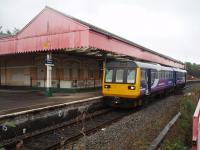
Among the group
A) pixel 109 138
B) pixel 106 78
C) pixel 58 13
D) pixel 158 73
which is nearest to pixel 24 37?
pixel 58 13

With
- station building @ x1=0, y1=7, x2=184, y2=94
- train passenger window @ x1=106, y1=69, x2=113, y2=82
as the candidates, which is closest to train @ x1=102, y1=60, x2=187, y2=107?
train passenger window @ x1=106, y1=69, x2=113, y2=82

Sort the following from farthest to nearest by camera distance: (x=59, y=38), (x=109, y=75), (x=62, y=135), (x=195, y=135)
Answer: (x=59, y=38) < (x=109, y=75) < (x=62, y=135) < (x=195, y=135)

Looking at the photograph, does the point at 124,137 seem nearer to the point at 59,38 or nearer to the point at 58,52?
the point at 59,38

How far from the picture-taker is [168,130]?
8.49 meters

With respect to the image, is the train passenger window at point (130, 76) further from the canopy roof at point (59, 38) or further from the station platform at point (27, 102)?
the station platform at point (27, 102)

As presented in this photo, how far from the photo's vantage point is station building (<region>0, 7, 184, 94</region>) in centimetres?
1579

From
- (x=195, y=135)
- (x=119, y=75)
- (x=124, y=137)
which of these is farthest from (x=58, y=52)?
(x=195, y=135)

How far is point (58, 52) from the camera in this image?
19.0 metres

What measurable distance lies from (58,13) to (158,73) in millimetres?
7724

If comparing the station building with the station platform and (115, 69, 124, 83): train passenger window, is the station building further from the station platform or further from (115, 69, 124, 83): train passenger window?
(115, 69, 124, 83): train passenger window

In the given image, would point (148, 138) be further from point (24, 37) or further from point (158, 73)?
point (24, 37)

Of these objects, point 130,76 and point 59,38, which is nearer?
point 130,76

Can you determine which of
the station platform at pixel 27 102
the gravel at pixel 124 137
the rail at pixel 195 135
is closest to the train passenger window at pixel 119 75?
the station platform at pixel 27 102

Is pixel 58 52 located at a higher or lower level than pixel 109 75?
higher
